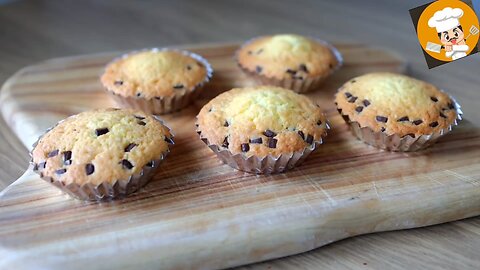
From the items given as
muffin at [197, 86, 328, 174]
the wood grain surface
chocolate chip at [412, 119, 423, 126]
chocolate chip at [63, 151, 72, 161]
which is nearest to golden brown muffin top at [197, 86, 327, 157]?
muffin at [197, 86, 328, 174]

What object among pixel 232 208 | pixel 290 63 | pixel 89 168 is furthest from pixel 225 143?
pixel 290 63

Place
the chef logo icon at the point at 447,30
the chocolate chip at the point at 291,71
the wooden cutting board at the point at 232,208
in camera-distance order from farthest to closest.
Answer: the chocolate chip at the point at 291,71
the chef logo icon at the point at 447,30
the wooden cutting board at the point at 232,208

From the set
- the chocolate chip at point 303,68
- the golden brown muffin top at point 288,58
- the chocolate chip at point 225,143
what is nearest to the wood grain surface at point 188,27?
the golden brown muffin top at point 288,58

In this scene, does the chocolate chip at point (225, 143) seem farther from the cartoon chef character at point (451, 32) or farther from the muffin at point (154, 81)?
the cartoon chef character at point (451, 32)

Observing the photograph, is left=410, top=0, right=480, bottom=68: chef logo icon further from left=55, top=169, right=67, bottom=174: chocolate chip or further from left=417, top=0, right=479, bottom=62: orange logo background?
left=55, top=169, right=67, bottom=174: chocolate chip

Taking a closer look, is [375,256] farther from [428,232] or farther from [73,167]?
[73,167]

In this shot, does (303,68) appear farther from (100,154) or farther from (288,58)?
(100,154)

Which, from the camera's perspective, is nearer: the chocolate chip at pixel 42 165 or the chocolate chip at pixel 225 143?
the chocolate chip at pixel 42 165
